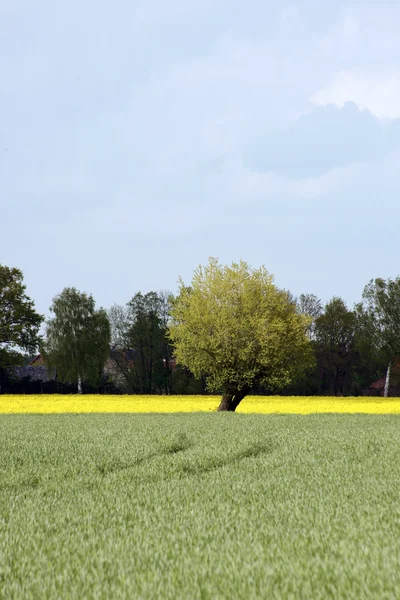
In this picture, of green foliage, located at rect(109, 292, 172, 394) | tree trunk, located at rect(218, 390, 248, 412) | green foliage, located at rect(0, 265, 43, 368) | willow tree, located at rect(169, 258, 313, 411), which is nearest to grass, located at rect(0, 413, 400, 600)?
willow tree, located at rect(169, 258, 313, 411)

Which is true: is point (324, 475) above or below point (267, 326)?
below

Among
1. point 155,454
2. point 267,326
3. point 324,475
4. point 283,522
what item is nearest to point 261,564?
point 283,522

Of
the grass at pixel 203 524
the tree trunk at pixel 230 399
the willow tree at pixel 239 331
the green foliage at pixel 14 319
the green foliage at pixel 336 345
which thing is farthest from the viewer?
the green foliage at pixel 336 345

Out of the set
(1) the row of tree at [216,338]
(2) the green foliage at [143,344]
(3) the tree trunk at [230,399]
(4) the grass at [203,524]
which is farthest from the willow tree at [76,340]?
(4) the grass at [203,524]

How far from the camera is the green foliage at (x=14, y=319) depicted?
52000 millimetres

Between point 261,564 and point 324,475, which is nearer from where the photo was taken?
point 261,564

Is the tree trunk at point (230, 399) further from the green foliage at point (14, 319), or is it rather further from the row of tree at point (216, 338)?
the green foliage at point (14, 319)

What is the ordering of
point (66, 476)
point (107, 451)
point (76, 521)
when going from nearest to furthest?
point (76, 521)
point (66, 476)
point (107, 451)

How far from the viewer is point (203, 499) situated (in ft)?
17.2

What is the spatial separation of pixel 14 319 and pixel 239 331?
111 ft

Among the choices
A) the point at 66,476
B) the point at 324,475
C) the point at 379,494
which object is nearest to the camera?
the point at 379,494

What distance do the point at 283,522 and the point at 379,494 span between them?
54.5 inches

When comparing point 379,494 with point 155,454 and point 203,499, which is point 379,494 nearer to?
point 203,499

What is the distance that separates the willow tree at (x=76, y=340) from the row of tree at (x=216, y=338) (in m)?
0.11
